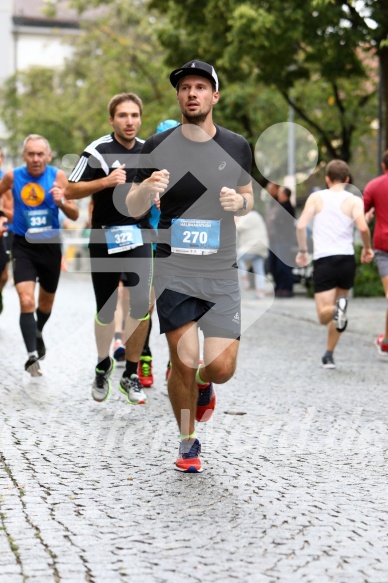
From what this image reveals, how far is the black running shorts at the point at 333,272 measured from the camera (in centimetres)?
1052

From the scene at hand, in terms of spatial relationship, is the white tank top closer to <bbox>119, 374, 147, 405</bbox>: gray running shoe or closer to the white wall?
<bbox>119, 374, 147, 405</bbox>: gray running shoe

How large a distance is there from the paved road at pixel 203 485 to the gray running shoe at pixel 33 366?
0.12 m

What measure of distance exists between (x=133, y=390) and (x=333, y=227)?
10.4ft

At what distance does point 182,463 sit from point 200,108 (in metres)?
1.76

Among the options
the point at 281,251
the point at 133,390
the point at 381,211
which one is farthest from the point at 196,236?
the point at 281,251

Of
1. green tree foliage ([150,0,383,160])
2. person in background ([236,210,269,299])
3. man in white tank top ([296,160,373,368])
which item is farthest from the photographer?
person in background ([236,210,269,299])

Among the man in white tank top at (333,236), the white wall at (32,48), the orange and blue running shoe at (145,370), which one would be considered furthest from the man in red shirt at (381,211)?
the white wall at (32,48)

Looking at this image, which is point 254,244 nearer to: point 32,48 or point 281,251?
point 281,251

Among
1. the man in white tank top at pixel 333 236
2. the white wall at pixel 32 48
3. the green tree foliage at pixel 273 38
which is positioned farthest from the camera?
the white wall at pixel 32 48

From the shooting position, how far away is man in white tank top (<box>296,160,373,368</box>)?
34.2 feet

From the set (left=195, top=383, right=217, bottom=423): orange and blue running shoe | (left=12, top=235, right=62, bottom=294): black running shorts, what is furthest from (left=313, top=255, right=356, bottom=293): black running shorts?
(left=195, top=383, right=217, bottom=423): orange and blue running shoe

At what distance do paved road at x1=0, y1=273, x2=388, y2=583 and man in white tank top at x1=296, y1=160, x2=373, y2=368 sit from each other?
2.72 feet

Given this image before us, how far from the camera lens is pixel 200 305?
583cm

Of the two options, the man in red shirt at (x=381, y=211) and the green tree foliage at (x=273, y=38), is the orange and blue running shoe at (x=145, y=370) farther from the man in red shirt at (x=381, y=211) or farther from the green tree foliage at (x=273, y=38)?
the green tree foliage at (x=273, y=38)
